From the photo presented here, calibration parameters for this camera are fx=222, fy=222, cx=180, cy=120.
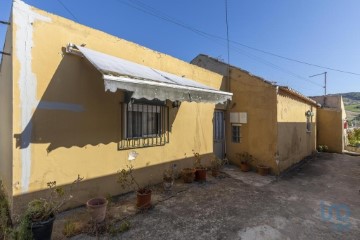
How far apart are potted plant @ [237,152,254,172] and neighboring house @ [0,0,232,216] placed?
560cm

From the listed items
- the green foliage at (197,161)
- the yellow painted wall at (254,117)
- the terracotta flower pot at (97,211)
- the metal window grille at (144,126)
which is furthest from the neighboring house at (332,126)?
the terracotta flower pot at (97,211)

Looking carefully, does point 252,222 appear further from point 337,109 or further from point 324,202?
point 337,109

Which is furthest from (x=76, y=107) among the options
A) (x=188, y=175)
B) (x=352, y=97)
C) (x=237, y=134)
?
(x=352, y=97)

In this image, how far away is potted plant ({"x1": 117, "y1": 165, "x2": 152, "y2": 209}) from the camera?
7.75 meters

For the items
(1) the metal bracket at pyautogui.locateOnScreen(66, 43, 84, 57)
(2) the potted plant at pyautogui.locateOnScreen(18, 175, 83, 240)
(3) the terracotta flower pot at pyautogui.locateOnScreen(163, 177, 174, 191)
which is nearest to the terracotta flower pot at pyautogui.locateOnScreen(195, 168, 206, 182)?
(3) the terracotta flower pot at pyautogui.locateOnScreen(163, 177, 174, 191)

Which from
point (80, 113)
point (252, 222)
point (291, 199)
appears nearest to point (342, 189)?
point (291, 199)

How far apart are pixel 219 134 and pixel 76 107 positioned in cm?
1036

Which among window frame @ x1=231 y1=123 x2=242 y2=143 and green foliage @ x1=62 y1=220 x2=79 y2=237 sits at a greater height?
window frame @ x1=231 y1=123 x2=242 y2=143

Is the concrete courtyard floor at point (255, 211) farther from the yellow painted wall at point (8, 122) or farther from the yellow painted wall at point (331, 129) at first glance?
the yellow painted wall at point (331, 129)

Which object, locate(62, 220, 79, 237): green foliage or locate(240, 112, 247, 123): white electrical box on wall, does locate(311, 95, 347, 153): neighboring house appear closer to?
locate(240, 112, 247, 123): white electrical box on wall

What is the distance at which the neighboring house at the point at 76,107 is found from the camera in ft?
20.6

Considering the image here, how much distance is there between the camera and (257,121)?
14383 mm

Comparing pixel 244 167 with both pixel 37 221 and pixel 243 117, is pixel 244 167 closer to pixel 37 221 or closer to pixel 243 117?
pixel 243 117

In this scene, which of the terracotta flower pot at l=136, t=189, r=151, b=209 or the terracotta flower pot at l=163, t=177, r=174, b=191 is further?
the terracotta flower pot at l=163, t=177, r=174, b=191
